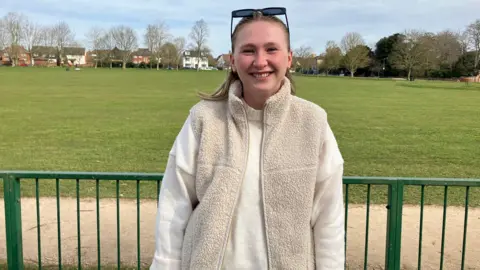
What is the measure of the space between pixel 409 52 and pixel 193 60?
65.0 m

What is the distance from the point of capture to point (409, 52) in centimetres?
8981

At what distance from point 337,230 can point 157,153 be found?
10.3 metres

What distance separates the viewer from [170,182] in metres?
1.96

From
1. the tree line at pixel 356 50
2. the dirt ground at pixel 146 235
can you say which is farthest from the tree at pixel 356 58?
the dirt ground at pixel 146 235

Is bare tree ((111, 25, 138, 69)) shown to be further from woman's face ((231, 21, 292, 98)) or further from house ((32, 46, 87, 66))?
woman's face ((231, 21, 292, 98))

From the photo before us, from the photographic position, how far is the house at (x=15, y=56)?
106 meters

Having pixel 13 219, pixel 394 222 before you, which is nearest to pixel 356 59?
pixel 394 222

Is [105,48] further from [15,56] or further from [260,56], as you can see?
[260,56]

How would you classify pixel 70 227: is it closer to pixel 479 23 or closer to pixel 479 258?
pixel 479 258

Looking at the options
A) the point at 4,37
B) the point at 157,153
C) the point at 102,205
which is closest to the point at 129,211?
the point at 102,205

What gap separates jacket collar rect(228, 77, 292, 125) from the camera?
1966mm

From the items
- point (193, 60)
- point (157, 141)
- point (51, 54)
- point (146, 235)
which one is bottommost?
point (146, 235)

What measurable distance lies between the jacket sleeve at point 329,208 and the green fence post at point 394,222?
1.57 meters

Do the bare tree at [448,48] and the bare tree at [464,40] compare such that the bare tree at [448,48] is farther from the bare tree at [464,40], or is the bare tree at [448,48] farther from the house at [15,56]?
the house at [15,56]
